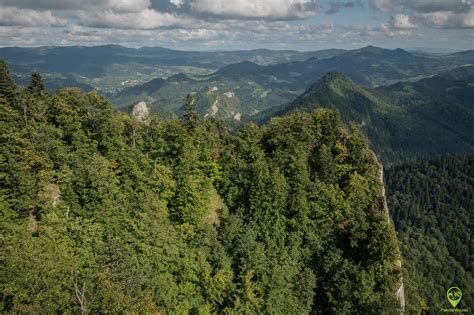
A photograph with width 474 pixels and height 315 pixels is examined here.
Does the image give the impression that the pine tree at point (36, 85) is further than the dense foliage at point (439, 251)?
No

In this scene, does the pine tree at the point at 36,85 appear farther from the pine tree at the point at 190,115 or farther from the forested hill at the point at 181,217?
the pine tree at the point at 190,115

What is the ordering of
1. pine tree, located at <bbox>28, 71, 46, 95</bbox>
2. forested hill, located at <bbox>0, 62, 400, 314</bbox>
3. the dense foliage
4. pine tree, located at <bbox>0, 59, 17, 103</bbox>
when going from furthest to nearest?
the dense foliage
pine tree, located at <bbox>28, 71, 46, 95</bbox>
pine tree, located at <bbox>0, 59, 17, 103</bbox>
forested hill, located at <bbox>0, 62, 400, 314</bbox>

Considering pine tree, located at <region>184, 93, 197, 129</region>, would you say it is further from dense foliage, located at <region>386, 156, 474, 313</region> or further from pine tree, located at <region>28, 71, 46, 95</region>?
dense foliage, located at <region>386, 156, 474, 313</region>

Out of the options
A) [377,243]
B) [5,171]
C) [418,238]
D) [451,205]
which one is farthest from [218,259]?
[451,205]

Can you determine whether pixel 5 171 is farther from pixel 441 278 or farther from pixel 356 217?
pixel 441 278

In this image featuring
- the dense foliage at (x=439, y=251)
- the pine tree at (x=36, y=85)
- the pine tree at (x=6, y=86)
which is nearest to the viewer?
the pine tree at (x=6, y=86)

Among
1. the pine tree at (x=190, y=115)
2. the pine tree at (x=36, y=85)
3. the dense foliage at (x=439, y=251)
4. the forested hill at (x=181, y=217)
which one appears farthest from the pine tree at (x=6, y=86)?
the dense foliage at (x=439, y=251)

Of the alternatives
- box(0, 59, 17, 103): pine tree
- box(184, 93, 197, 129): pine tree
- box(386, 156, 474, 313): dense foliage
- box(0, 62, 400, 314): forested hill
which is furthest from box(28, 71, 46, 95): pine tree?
box(386, 156, 474, 313): dense foliage
